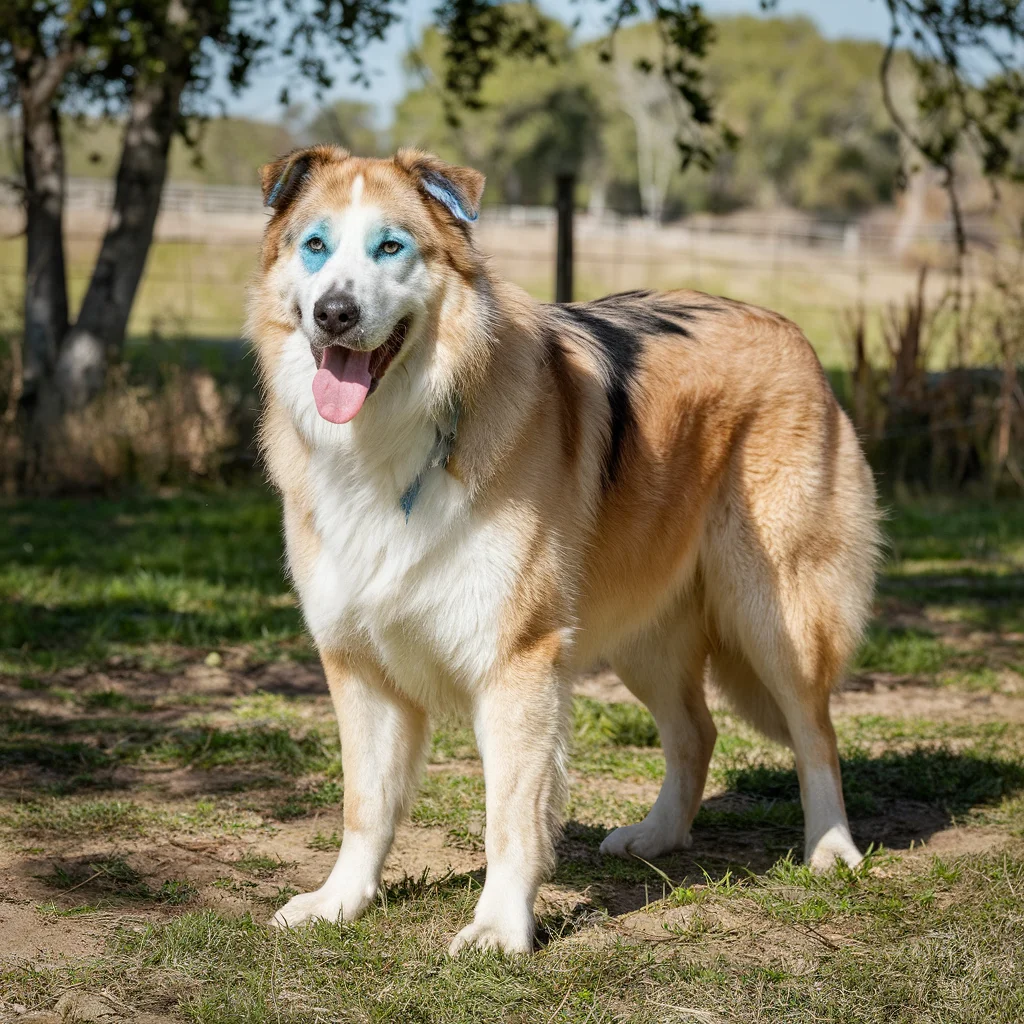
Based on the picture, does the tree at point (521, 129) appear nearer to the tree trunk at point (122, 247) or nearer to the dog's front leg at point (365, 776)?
the tree trunk at point (122, 247)

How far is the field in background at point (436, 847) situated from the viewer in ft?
9.99

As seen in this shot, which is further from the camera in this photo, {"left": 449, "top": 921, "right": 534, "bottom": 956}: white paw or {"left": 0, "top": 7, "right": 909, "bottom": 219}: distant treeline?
{"left": 0, "top": 7, "right": 909, "bottom": 219}: distant treeline

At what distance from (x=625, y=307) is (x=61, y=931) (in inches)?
106

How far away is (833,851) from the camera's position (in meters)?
4.05

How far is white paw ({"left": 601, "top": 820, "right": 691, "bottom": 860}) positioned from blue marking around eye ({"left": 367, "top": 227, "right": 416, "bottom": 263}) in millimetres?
A: 2170

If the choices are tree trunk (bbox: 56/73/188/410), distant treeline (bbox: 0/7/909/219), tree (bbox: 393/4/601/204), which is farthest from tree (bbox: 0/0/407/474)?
tree (bbox: 393/4/601/204)

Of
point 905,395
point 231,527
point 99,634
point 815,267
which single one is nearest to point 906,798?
point 99,634

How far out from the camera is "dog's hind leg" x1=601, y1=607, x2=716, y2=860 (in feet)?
14.2

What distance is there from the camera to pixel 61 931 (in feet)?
10.8

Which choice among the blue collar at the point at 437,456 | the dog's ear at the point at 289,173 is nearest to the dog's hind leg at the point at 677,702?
the blue collar at the point at 437,456

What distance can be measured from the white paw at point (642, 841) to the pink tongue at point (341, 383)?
1913 millimetres

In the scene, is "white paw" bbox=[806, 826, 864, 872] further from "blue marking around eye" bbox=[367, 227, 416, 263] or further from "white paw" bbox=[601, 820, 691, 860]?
"blue marking around eye" bbox=[367, 227, 416, 263]

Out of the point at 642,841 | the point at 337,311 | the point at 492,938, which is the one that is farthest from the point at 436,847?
the point at 337,311

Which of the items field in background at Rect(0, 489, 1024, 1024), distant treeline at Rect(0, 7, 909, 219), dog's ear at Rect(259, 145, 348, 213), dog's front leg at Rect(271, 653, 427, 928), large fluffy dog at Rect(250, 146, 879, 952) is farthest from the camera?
distant treeline at Rect(0, 7, 909, 219)
